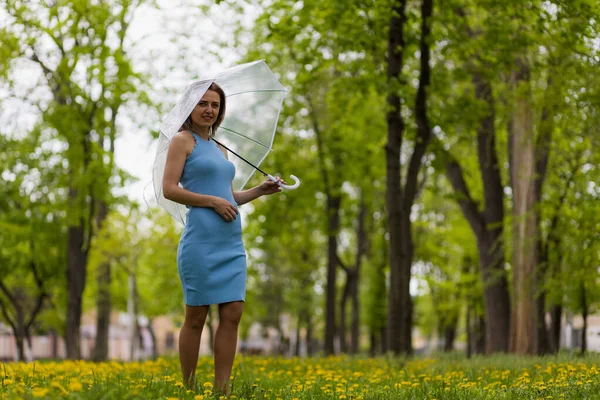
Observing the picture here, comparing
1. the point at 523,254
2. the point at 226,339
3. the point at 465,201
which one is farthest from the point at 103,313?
the point at 226,339

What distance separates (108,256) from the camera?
34000mm

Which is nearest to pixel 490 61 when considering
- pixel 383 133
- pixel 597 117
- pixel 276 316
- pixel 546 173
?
pixel 597 117

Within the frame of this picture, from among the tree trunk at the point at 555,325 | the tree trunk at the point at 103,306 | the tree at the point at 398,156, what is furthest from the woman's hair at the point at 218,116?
the tree trunk at the point at 103,306

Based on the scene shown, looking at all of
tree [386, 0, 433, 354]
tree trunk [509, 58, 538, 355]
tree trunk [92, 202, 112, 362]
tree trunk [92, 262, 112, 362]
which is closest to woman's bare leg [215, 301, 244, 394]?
tree [386, 0, 433, 354]

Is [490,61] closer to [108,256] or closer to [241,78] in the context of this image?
[241,78]

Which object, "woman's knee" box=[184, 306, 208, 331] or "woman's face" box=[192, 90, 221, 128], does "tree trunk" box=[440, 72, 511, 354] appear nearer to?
"woman's face" box=[192, 90, 221, 128]

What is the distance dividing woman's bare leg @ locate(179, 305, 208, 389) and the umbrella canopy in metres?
0.77

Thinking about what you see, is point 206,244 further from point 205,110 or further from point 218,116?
point 218,116

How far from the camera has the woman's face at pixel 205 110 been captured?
579 centimetres

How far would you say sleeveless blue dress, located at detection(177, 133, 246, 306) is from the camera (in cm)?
551

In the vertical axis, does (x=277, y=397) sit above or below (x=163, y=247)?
below

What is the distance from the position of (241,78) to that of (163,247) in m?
31.1

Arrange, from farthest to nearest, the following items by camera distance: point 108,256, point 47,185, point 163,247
Result: point 163,247
point 108,256
point 47,185

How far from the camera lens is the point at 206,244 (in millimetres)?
5551
